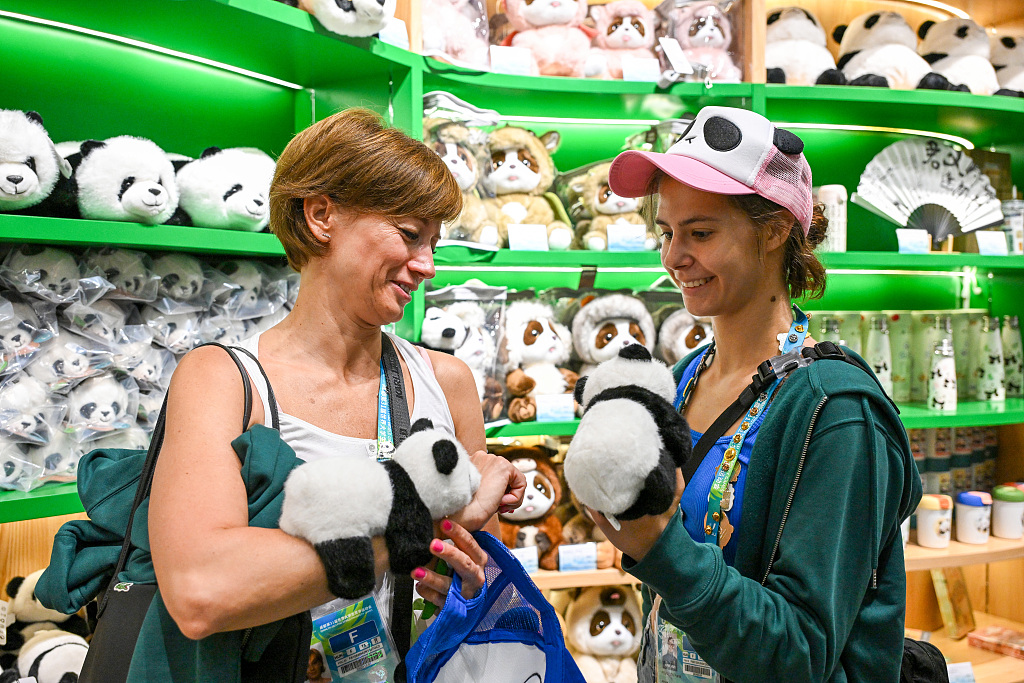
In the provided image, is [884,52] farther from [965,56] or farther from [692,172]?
[692,172]

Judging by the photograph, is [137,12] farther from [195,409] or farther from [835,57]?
[835,57]

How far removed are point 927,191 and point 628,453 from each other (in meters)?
2.46

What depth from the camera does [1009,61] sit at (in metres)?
2.83

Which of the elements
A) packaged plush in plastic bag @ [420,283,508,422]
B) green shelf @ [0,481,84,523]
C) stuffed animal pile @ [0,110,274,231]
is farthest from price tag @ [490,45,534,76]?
green shelf @ [0,481,84,523]

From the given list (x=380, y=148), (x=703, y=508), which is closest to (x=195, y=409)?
(x=380, y=148)

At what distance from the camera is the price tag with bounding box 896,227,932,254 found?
2.48 meters

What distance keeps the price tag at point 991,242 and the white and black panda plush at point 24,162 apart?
9.29 ft

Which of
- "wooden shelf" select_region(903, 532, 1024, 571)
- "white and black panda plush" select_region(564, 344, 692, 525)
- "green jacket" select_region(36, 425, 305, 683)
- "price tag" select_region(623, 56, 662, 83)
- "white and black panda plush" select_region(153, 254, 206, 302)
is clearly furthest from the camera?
"wooden shelf" select_region(903, 532, 1024, 571)

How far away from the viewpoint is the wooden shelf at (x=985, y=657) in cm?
250

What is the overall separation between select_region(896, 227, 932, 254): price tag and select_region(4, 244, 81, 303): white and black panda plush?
2470 mm

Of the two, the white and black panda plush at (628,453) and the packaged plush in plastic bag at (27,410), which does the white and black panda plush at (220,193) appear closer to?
the packaged plush in plastic bag at (27,410)

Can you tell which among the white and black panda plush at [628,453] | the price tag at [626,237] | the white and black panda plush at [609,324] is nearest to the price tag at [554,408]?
the white and black panda plush at [609,324]

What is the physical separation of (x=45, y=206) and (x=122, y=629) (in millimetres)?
932

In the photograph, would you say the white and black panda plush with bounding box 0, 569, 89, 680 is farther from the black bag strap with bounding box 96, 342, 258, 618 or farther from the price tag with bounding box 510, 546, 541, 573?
the price tag with bounding box 510, 546, 541, 573
